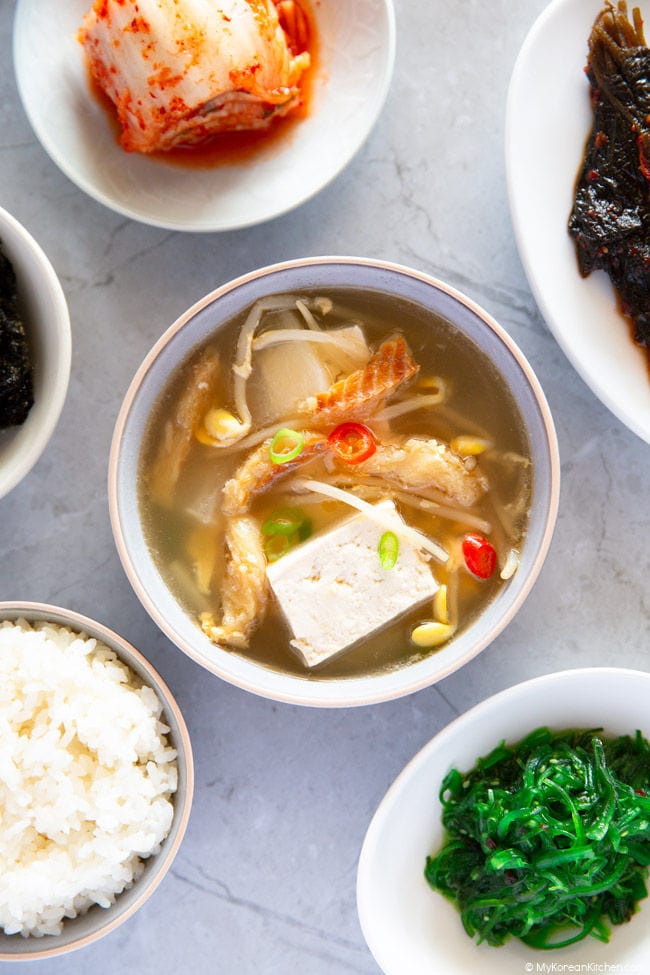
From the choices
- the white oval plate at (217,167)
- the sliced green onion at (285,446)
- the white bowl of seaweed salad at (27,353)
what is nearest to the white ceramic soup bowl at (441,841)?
the sliced green onion at (285,446)

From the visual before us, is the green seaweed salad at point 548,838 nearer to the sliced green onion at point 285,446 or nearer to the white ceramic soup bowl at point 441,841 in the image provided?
the white ceramic soup bowl at point 441,841

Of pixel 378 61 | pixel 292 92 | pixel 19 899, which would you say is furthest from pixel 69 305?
pixel 19 899

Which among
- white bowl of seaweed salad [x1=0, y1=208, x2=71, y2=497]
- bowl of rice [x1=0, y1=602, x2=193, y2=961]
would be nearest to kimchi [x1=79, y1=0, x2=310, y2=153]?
white bowl of seaweed salad [x1=0, y1=208, x2=71, y2=497]

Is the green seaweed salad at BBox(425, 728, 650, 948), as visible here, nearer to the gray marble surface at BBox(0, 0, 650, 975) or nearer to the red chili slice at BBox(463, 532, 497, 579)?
the gray marble surface at BBox(0, 0, 650, 975)

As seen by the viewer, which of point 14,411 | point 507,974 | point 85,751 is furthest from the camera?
point 507,974

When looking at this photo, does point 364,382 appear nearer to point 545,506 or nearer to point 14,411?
point 545,506
